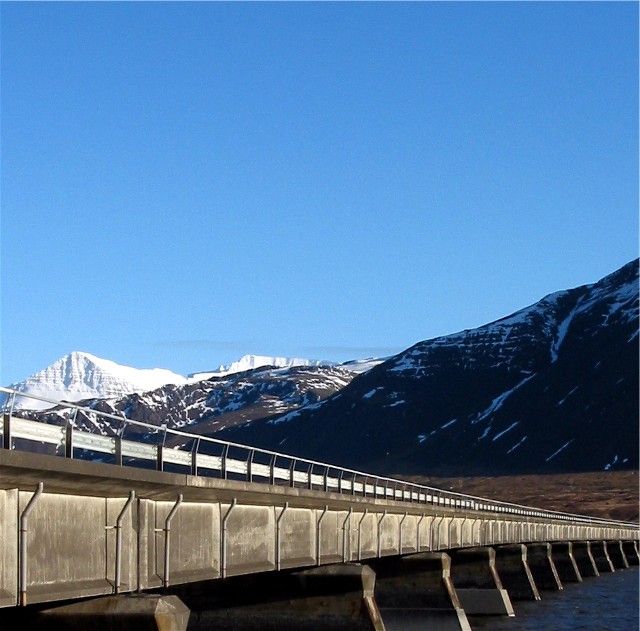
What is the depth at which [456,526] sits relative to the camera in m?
58.7

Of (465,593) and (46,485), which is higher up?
(46,485)

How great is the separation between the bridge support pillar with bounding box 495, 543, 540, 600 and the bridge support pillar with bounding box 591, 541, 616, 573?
35158 mm

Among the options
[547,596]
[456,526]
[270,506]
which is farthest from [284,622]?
[547,596]

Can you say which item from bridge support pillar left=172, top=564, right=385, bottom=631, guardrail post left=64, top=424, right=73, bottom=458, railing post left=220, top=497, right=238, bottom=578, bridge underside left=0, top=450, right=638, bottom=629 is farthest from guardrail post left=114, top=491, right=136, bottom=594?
bridge support pillar left=172, top=564, right=385, bottom=631

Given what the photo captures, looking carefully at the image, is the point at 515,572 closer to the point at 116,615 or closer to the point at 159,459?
the point at 159,459

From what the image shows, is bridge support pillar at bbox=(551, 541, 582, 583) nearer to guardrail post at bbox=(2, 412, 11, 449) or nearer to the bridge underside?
the bridge underside

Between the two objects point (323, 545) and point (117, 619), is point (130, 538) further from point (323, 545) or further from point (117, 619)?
point (323, 545)

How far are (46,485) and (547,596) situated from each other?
2297 inches

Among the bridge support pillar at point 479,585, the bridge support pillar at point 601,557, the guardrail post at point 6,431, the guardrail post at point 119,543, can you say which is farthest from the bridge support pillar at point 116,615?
the bridge support pillar at point 601,557

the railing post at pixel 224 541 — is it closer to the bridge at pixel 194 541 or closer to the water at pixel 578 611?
the bridge at pixel 194 541

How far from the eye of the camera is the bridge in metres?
19.5

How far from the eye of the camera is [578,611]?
2530 inches

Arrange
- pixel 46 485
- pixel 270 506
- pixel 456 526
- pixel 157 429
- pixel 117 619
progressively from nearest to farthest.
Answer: pixel 46 485, pixel 117 619, pixel 157 429, pixel 270 506, pixel 456 526

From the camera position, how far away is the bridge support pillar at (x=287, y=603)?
35250 mm
